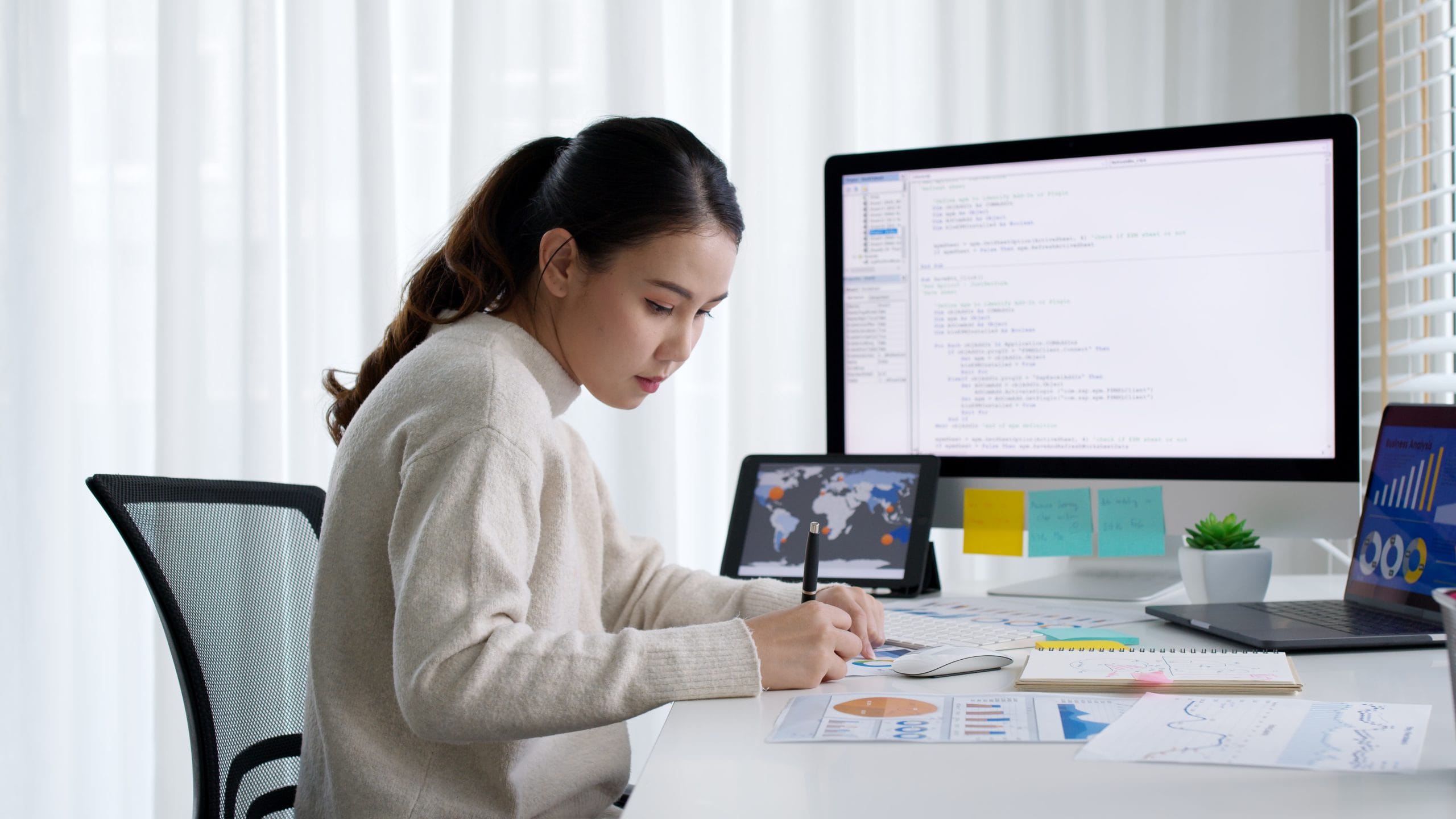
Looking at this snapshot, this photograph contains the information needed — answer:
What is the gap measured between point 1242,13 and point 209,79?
1789 mm

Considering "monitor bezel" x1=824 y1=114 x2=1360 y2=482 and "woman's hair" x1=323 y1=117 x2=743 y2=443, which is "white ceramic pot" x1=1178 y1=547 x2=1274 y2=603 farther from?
"woman's hair" x1=323 y1=117 x2=743 y2=443

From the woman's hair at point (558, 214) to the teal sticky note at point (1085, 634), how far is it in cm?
44

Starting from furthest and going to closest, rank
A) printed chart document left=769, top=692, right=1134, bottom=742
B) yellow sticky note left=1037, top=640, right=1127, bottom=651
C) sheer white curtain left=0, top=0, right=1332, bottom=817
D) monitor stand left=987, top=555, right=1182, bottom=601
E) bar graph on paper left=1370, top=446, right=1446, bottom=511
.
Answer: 1. sheer white curtain left=0, top=0, right=1332, bottom=817
2. monitor stand left=987, top=555, right=1182, bottom=601
3. bar graph on paper left=1370, top=446, right=1446, bottom=511
4. yellow sticky note left=1037, top=640, right=1127, bottom=651
5. printed chart document left=769, top=692, right=1134, bottom=742

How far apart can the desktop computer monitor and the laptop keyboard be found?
0.20 m

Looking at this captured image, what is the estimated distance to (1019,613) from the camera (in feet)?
3.64

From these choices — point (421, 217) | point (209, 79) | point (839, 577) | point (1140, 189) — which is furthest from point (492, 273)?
point (209, 79)

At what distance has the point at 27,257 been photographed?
6.19 feet

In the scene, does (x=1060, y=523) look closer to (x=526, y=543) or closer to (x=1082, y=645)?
(x=1082, y=645)

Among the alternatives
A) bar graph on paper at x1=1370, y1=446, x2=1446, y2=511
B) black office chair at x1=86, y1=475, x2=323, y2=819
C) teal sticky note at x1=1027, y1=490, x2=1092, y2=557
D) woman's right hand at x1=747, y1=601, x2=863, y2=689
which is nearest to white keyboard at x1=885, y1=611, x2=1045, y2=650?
woman's right hand at x1=747, y1=601, x2=863, y2=689

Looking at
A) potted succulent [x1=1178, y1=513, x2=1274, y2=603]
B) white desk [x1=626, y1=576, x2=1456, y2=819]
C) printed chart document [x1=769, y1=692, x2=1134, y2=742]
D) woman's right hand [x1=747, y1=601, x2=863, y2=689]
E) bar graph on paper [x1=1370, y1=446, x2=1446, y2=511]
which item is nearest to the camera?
white desk [x1=626, y1=576, x2=1456, y2=819]

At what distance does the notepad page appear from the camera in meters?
0.71

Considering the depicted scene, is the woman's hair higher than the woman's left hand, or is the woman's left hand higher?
the woman's hair

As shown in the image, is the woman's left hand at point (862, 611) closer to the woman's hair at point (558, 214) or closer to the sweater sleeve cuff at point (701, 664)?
the sweater sleeve cuff at point (701, 664)

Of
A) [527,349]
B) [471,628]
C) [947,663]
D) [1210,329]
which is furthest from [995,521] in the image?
[471,628]
